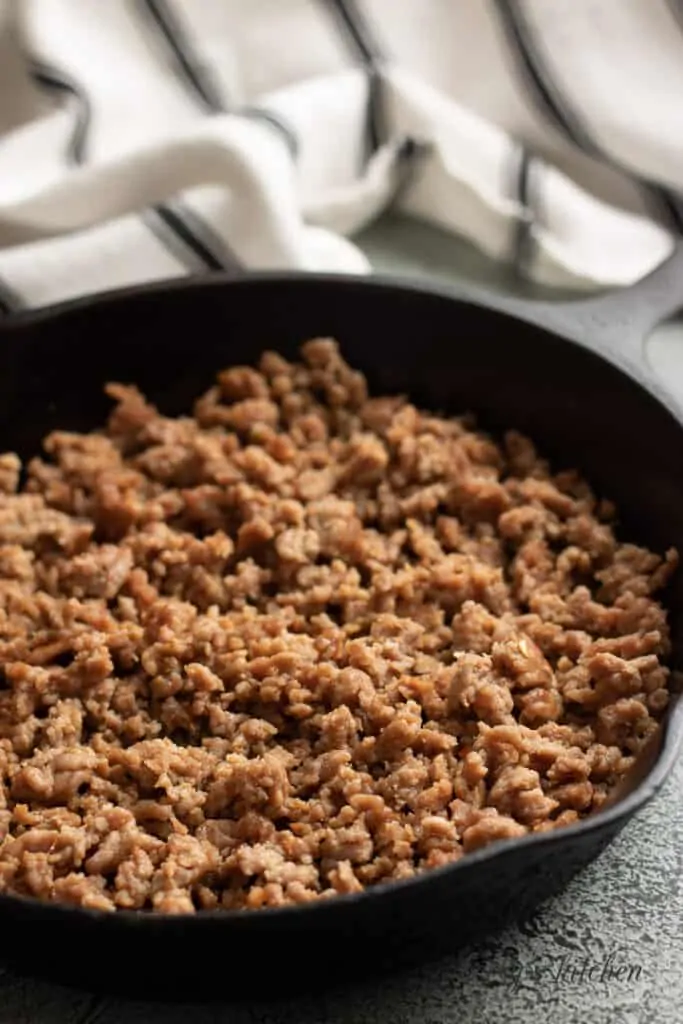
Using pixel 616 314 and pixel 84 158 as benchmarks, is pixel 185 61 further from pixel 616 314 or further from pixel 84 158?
pixel 616 314

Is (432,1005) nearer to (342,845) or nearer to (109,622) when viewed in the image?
(342,845)

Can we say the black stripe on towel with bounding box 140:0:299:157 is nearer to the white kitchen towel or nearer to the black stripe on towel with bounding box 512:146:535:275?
the white kitchen towel

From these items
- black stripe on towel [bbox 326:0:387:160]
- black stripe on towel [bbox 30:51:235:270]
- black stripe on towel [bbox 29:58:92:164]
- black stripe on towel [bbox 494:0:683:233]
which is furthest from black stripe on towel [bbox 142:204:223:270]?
black stripe on towel [bbox 494:0:683:233]

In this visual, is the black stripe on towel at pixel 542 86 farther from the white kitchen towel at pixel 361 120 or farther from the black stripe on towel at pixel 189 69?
the black stripe on towel at pixel 189 69

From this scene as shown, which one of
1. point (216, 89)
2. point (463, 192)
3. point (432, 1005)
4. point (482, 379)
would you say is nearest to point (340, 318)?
point (482, 379)

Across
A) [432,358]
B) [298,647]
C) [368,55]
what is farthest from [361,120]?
[298,647]
